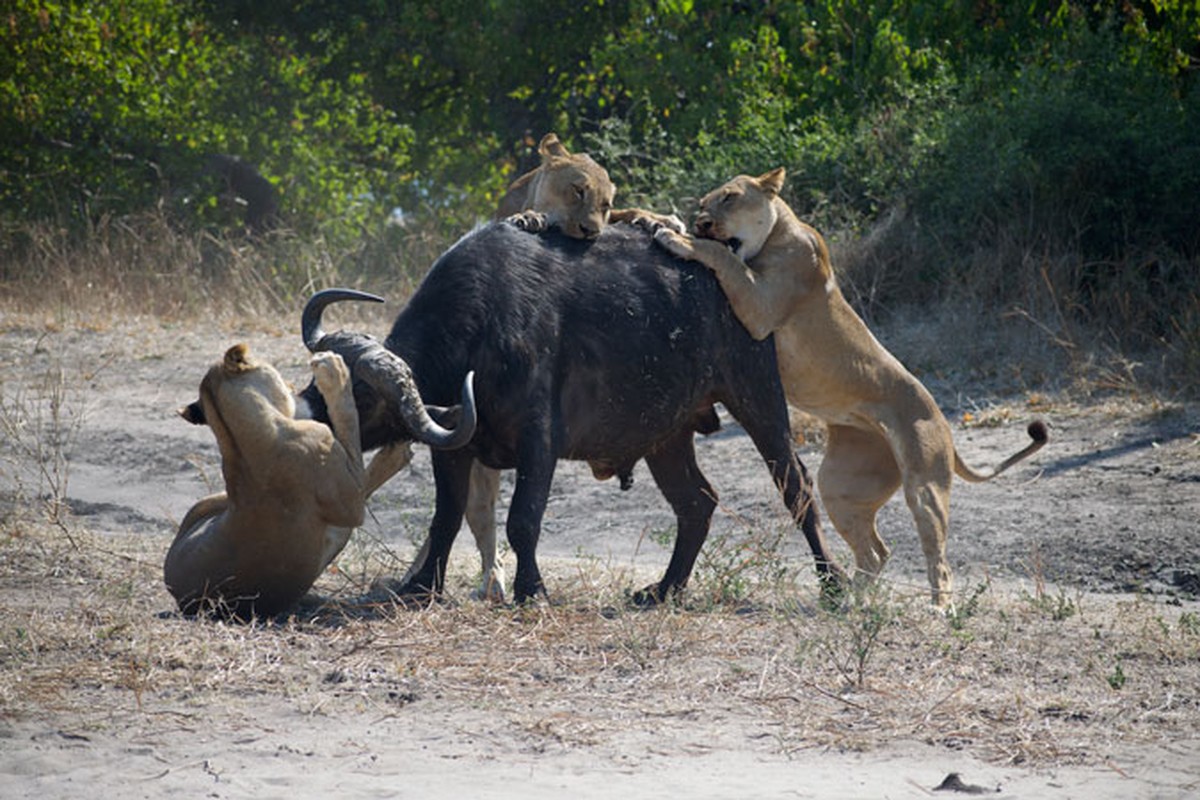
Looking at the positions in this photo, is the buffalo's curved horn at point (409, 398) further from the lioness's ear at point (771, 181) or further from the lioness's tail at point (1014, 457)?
the lioness's tail at point (1014, 457)

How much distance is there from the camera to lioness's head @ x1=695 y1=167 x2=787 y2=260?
777 centimetres

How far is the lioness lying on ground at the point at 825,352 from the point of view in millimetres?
7703

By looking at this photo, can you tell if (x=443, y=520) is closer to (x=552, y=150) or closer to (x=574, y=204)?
(x=574, y=204)

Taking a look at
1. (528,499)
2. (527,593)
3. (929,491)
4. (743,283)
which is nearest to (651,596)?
(527,593)

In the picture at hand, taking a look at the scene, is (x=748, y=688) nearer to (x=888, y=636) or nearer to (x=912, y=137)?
(x=888, y=636)

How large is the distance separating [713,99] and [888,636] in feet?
36.4

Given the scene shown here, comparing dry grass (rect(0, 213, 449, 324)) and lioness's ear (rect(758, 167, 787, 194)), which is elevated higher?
lioness's ear (rect(758, 167, 787, 194))

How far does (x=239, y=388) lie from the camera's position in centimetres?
645

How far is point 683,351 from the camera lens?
296 inches

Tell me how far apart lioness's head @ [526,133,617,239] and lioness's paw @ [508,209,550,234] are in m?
0.05

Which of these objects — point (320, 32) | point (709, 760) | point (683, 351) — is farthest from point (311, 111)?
point (709, 760)

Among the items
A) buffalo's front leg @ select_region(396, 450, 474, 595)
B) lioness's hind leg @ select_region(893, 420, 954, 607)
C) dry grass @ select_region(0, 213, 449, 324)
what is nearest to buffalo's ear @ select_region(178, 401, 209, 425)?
buffalo's front leg @ select_region(396, 450, 474, 595)

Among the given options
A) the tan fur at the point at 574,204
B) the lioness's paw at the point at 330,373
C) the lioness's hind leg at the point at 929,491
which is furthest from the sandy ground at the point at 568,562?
the tan fur at the point at 574,204

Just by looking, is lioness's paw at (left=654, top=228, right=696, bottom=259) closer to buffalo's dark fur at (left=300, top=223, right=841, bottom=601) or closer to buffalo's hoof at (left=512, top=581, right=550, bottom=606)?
buffalo's dark fur at (left=300, top=223, right=841, bottom=601)
